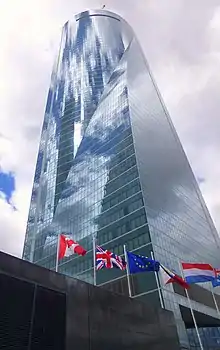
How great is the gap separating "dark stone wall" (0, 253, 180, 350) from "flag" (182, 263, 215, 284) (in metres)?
5.42

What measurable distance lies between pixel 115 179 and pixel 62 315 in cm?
6212

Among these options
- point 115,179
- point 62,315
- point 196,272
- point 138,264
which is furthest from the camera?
point 115,179

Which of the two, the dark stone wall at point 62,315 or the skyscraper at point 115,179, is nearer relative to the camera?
the dark stone wall at point 62,315

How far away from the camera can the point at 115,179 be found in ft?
252

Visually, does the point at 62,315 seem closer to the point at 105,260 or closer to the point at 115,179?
the point at 105,260

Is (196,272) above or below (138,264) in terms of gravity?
below

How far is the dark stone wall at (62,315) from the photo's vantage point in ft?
43.2

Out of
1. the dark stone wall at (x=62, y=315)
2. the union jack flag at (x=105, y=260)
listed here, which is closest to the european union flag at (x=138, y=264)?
the union jack flag at (x=105, y=260)

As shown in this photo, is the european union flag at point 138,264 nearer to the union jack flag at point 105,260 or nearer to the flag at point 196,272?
the union jack flag at point 105,260

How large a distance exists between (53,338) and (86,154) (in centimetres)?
8631

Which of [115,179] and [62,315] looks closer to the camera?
[62,315]

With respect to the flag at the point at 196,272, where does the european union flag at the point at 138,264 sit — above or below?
above

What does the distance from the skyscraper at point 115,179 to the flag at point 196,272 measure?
23.7 metres

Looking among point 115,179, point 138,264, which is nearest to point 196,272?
point 138,264
